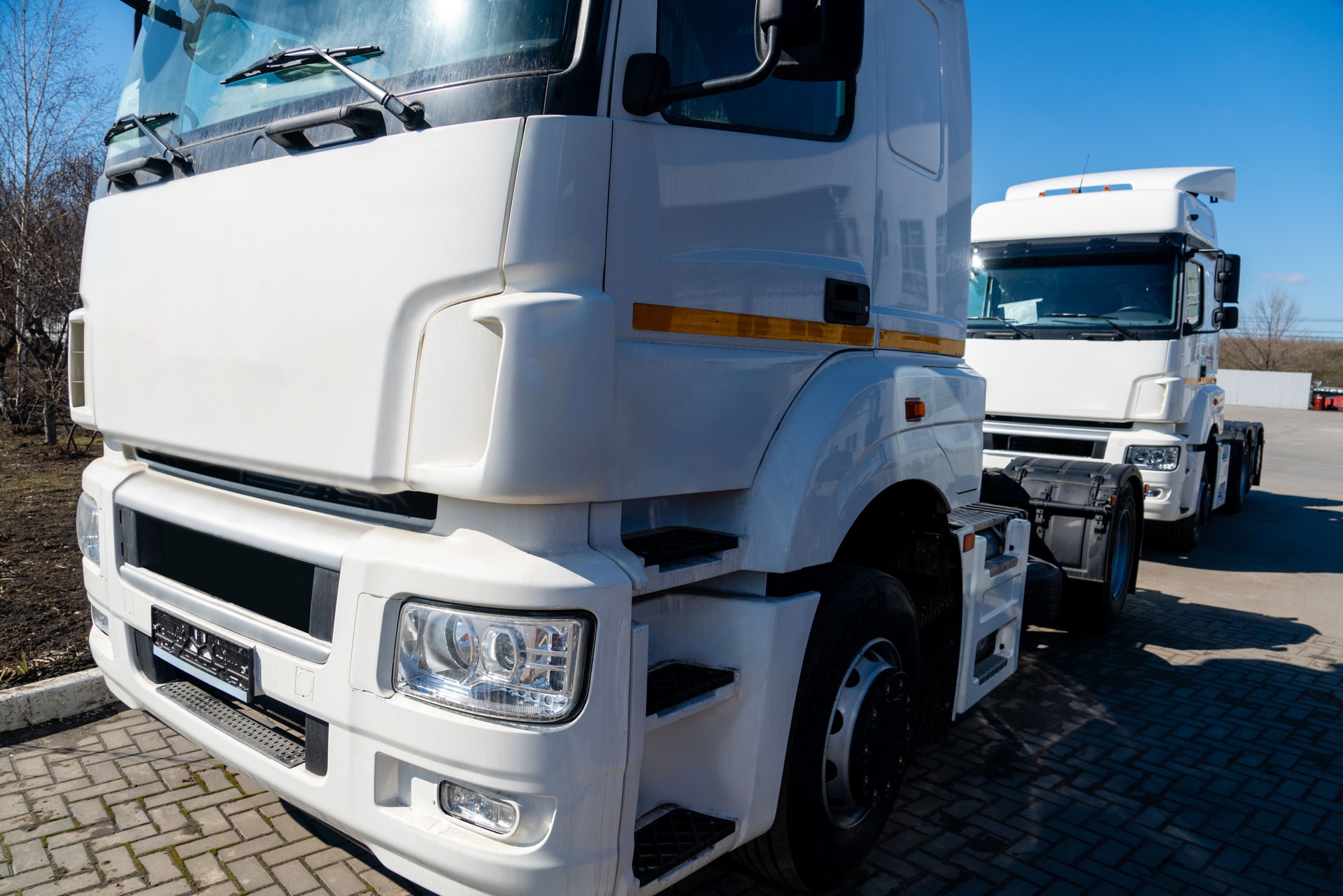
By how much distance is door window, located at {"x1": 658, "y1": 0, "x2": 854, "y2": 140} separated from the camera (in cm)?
223

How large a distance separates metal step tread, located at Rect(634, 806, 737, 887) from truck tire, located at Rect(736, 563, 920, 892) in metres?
0.34

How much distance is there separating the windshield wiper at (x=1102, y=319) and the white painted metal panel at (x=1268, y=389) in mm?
41739

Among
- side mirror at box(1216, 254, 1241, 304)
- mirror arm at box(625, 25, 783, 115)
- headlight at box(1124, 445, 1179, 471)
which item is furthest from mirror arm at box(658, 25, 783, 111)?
side mirror at box(1216, 254, 1241, 304)

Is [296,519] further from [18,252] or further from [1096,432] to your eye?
[18,252]

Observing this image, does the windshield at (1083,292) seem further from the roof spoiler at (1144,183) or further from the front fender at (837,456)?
the front fender at (837,456)

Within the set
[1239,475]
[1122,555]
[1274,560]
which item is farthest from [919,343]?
[1239,475]

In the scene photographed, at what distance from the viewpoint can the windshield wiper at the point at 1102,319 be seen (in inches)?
293

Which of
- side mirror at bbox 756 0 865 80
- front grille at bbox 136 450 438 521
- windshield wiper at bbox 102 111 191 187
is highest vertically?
side mirror at bbox 756 0 865 80

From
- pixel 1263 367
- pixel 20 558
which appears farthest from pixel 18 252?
pixel 1263 367

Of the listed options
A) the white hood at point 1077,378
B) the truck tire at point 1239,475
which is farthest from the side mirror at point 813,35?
the truck tire at point 1239,475

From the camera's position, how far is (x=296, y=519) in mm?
2266

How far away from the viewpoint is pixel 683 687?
2189 mm

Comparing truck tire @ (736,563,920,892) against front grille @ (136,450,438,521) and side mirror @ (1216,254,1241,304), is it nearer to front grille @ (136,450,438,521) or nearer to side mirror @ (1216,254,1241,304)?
front grille @ (136,450,438,521)

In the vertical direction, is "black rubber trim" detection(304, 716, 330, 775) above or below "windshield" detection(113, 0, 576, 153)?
below
